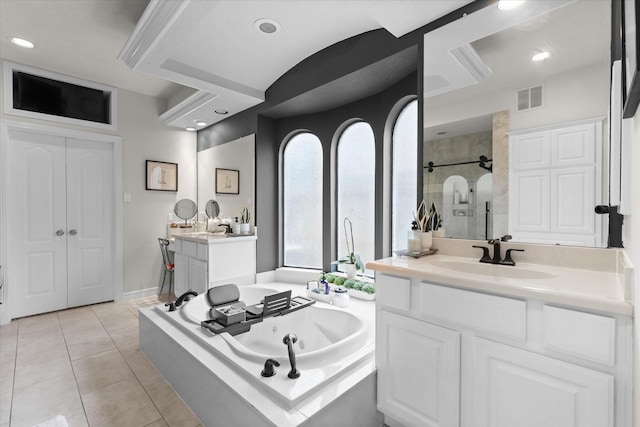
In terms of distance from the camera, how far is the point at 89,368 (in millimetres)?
2361

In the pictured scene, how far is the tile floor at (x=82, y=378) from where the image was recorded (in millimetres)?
1827

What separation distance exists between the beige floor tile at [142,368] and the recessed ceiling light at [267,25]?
2.73 m

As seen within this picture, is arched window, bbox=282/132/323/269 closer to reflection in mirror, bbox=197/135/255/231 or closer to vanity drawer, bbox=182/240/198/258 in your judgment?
reflection in mirror, bbox=197/135/255/231

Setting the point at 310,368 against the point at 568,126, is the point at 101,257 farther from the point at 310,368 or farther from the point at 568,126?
the point at 568,126

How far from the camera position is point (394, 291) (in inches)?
63.3

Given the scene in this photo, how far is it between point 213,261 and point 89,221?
184cm

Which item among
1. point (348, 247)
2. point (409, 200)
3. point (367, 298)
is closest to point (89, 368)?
point (367, 298)

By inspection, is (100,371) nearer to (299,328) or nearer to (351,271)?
(299,328)

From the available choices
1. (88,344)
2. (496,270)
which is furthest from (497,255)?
(88,344)

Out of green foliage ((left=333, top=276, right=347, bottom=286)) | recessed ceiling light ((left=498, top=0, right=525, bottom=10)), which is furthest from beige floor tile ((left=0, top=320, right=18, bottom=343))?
recessed ceiling light ((left=498, top=0, right=525, bottom=10))

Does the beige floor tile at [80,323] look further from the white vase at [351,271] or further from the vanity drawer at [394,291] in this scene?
the vanity drawer at [394,291]

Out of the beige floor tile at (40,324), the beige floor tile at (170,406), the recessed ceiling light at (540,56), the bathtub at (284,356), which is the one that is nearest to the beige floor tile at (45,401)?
the beige floor tile at (170,406)

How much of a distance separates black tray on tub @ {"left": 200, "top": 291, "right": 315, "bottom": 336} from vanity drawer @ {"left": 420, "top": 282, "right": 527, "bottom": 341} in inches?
52.1

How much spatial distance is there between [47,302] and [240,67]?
3511 millimetres
